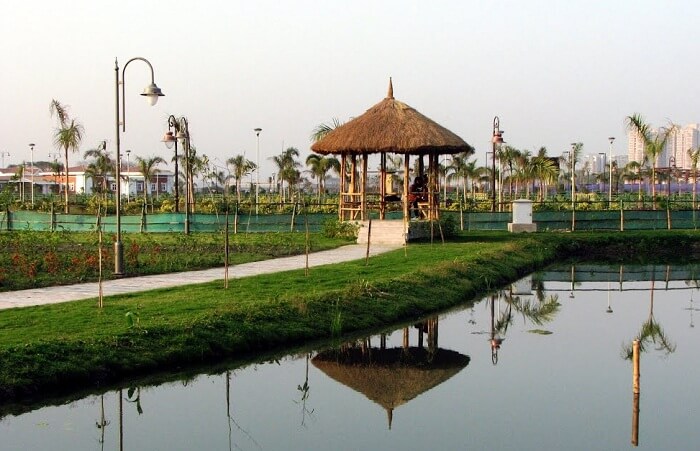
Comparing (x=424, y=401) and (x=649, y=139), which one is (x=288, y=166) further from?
(x=424, y=401)

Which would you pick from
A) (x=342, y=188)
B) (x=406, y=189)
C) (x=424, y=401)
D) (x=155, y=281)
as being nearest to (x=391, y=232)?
(x=406, y=189)

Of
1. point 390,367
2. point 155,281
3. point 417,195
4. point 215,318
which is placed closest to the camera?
point 390,367

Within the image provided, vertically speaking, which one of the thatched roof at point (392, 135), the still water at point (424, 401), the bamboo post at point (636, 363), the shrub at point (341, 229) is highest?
the thatched roof at point (392, 135)

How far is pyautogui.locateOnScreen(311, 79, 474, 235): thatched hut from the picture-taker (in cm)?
2820

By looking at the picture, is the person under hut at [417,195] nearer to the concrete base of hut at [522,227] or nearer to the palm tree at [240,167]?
the concrete base of hut at [522,227]

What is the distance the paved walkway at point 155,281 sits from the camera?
15.2 m

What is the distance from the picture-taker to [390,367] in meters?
13.0

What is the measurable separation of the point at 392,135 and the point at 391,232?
9.40 feet

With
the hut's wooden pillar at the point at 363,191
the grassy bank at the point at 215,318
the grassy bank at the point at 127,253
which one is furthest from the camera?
the hut's wooden pillar at the point at 363,191

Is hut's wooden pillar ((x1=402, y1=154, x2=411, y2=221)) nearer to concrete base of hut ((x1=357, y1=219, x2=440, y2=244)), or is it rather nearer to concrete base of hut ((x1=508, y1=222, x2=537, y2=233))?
concrete base of hut ((x1=357, y1=219, x2=440, y2=244))

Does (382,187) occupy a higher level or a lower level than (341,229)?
higher

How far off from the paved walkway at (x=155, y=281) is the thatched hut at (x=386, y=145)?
4609 millimetres

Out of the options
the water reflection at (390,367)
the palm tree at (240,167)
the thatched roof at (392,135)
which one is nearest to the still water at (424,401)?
the water reflection at (390,367)

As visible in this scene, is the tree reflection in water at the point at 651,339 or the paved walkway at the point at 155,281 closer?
the tree reflection in water at the point at 651,339
